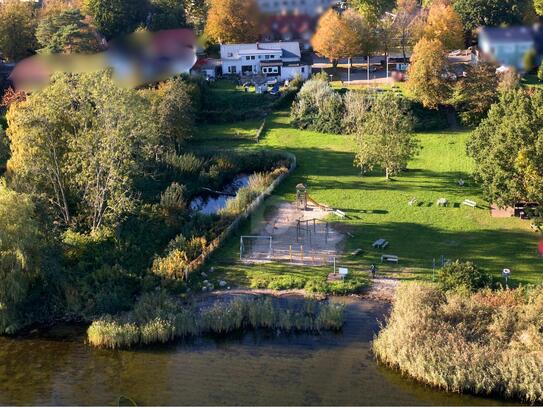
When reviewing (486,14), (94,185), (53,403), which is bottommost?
(53,403)

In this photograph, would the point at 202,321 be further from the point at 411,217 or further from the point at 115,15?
the point at 115,15

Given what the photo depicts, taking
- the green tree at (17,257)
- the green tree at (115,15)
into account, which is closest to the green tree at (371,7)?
the green tree at (115,15)

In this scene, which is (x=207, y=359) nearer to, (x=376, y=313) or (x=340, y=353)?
(x=340, y=353)

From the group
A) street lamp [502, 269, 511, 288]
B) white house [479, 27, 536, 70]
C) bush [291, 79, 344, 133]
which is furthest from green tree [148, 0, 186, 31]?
street lamp [502, 269, 511, 288]

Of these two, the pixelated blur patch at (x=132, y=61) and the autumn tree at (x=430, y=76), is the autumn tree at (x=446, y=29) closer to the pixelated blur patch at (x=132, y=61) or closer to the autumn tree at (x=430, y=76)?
the autumn tree at (x=430, y=76)

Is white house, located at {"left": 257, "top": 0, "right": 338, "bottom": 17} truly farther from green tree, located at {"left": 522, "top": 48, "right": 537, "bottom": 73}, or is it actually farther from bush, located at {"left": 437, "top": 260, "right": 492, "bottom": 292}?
A: bush, located at {"left": 437, "top": 260, "right": 492, "bottom": 292}

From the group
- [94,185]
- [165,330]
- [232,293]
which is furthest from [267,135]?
[165,330]

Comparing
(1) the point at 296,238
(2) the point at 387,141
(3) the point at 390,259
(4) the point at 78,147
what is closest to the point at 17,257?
(4) the point at 78,147

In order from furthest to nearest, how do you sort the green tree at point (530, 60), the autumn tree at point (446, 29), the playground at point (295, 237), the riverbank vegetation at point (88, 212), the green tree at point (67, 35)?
the autumn tree at point (446, 29)
the green tree at point (530, 60)
the green tree at point (67, 35)
the playground at point (295, 237)
the riverbank vegetation at point (88, 212)
